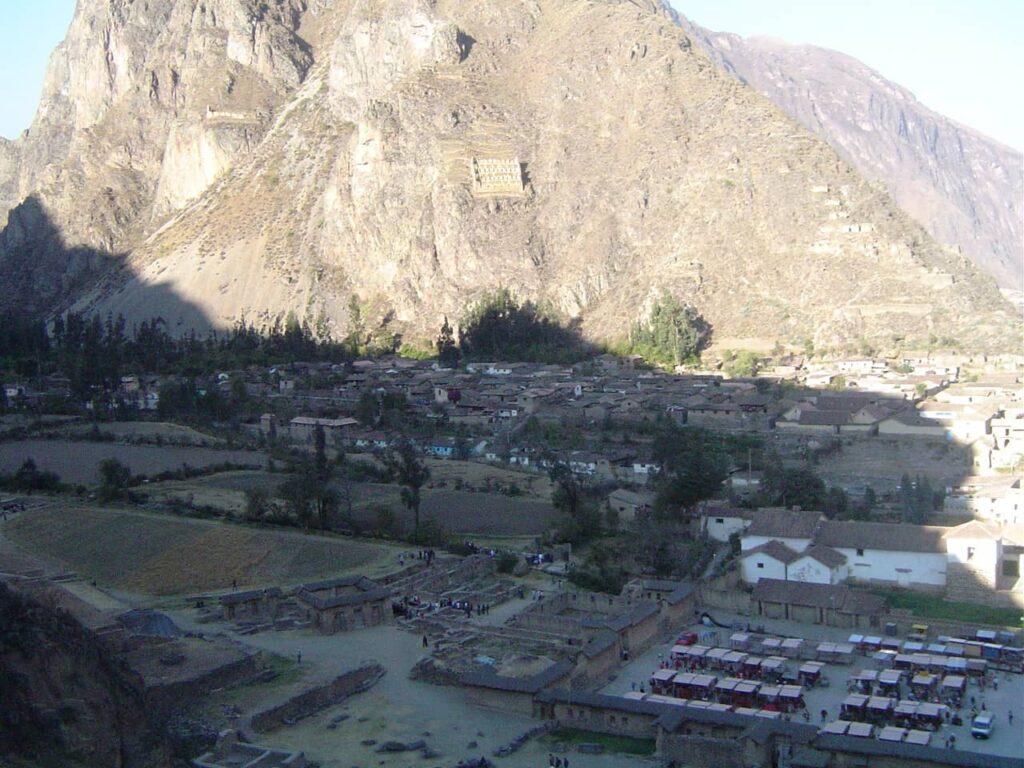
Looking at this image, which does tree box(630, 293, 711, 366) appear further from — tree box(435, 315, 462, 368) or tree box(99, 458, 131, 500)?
tree box(99, 458, 131, 500)

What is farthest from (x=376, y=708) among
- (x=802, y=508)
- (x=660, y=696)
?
(x=802, y=508)

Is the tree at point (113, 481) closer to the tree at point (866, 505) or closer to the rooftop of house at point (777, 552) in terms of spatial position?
the rooftop of house at point (777, 552)

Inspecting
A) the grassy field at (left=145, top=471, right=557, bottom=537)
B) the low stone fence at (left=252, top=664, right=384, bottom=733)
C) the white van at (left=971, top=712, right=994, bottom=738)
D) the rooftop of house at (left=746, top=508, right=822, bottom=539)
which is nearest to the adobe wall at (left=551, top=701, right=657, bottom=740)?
the low stone fence at (left=252, top=664, right=384, bottom=733)

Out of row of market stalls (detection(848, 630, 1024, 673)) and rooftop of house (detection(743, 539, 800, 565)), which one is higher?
rooftop of house (detection(743, 539, 800, 565))

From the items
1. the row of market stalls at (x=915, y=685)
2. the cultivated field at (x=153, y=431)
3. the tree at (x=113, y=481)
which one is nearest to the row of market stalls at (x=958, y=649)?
the row of market stalls at (x=915, y=685)

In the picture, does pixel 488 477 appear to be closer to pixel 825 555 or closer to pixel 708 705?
pixel 825 555

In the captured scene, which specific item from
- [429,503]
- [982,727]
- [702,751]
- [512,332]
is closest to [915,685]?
[982,727]
